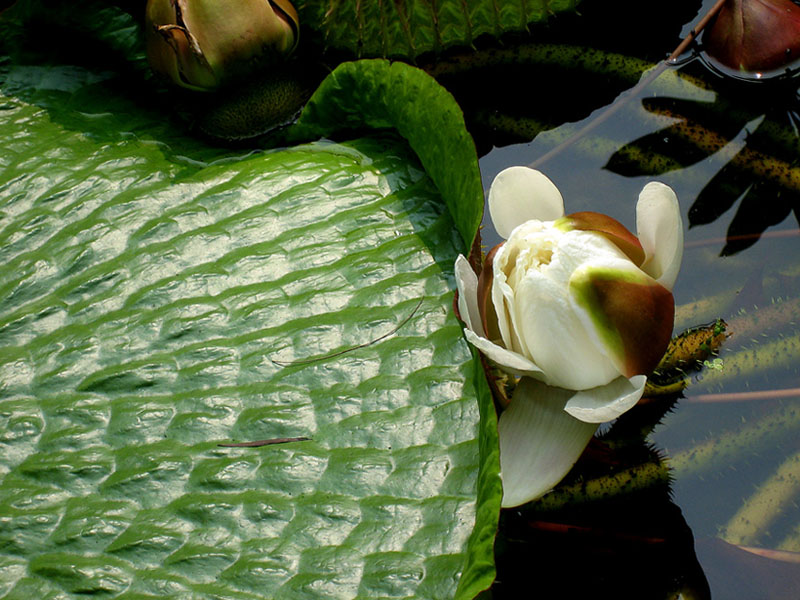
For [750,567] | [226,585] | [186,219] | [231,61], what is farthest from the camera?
[231,61]

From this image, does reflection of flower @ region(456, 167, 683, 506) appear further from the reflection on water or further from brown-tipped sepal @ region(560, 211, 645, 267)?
the reflection on water

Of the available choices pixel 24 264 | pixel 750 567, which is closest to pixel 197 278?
pixel 24 264

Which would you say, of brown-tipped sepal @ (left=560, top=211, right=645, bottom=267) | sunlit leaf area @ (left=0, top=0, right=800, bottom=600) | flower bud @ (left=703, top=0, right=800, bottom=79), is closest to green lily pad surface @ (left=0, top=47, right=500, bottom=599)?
sunlit leaf area @ (left=0, top=0, right=800, bottom=600)

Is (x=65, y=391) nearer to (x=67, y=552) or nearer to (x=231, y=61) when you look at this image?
(x=67, y=552)

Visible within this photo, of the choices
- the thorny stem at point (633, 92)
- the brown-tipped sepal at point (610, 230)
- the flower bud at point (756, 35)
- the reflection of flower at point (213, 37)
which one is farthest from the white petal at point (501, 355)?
the flower bud at point (756, 35)

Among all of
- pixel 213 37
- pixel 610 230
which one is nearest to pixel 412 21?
pixel 213 37

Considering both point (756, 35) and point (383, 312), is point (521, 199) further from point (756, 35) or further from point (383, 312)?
point (756, 35)
